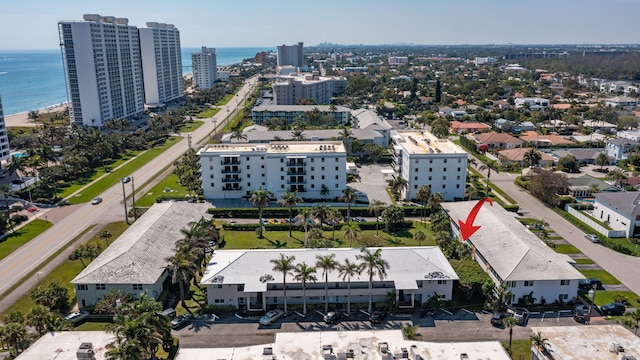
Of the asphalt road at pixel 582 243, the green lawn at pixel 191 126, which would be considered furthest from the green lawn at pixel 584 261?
the green lawn at pixel 191 126

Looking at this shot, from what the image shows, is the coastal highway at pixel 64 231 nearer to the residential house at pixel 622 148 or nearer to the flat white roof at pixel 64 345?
the flat white roof at pixel 64 345

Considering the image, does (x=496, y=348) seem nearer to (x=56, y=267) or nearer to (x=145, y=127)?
(x=56, y=267)

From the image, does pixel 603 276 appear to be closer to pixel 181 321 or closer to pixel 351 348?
pixel 351 348

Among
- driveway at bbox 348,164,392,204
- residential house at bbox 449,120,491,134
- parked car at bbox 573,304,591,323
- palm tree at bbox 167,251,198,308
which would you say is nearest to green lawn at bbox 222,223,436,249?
driveway at bbox 348,164,392,204

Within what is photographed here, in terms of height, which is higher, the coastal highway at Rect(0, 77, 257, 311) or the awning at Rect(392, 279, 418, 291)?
the awning at Rect(392, 279, 418, 291)

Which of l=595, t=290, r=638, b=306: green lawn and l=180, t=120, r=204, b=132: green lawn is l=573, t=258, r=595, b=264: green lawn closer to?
l=595, t=290, r=638, b=306: green lawn

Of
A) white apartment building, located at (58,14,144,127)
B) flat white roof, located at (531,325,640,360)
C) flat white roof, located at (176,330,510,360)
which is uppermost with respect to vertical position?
white apartment building, located at (58,14,144,127)
